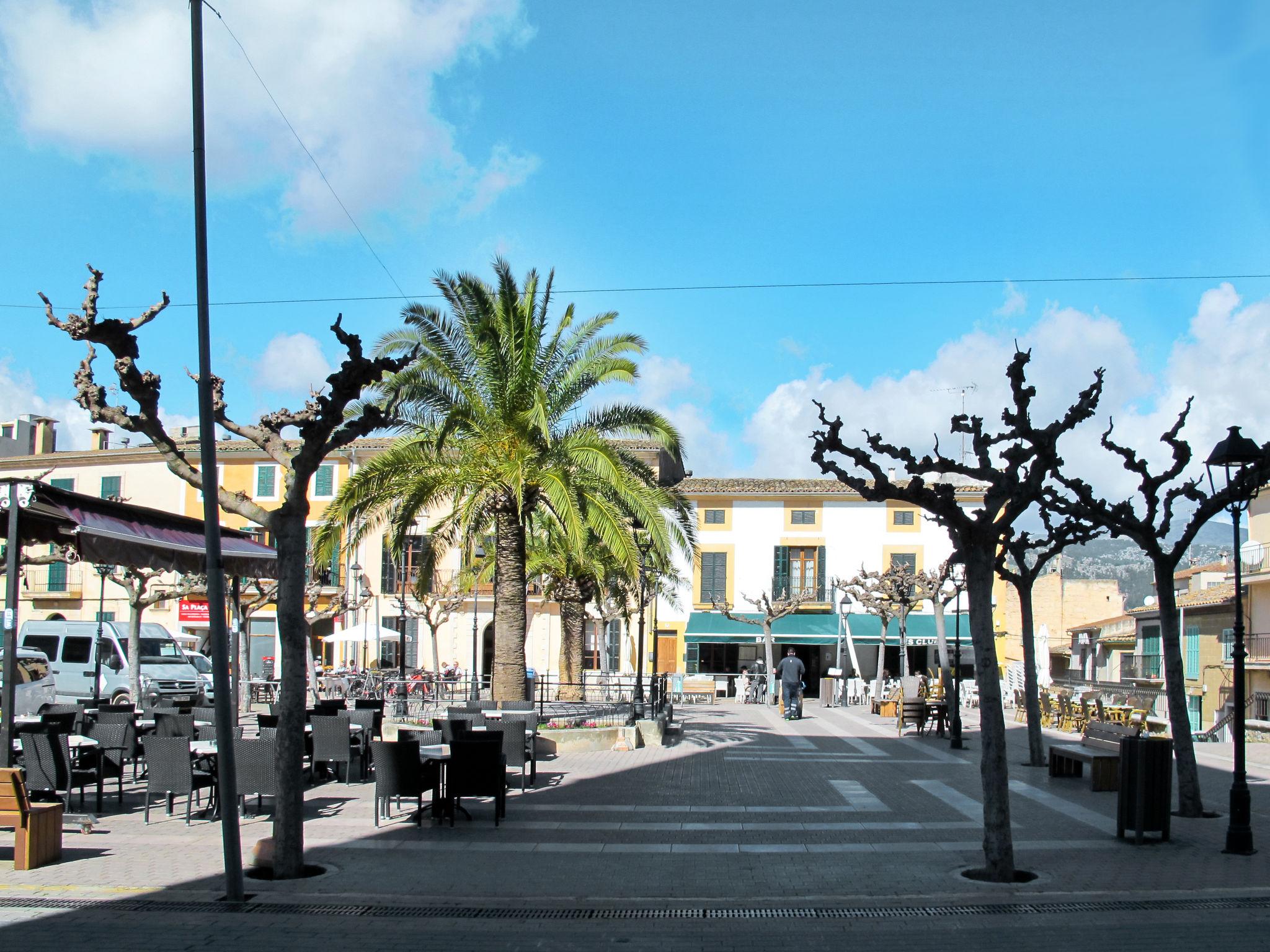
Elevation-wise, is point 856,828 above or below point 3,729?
below

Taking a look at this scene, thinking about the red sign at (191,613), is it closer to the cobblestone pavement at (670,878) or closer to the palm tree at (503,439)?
the palm tree at (503,439)

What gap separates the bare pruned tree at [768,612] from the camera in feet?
123

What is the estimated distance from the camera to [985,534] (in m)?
9.84

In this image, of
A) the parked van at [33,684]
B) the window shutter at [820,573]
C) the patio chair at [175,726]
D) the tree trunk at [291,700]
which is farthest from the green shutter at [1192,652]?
the tree trunk at [291,700]

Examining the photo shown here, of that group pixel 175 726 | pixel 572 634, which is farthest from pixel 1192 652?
pixel 175 726

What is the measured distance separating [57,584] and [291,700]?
4333 centimetres

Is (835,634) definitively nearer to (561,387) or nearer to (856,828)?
(561,387)

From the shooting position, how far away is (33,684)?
2342 centimetres

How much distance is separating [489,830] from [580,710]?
986cm

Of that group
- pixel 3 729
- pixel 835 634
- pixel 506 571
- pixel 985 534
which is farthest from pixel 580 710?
pixel 835 634

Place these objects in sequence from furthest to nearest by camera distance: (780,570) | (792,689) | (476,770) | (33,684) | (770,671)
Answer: (780,570), (770,671), (792,689), (33,684), (476,770)

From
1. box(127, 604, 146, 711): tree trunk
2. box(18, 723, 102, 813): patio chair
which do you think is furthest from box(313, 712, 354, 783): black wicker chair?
box(127, 604, 146, 711): tree trunk

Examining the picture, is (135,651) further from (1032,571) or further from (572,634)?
(1032,571)

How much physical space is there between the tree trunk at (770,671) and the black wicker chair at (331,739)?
21496mm
